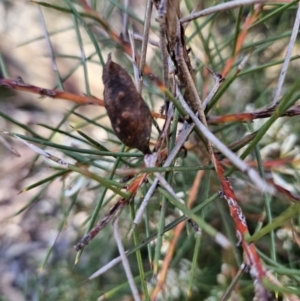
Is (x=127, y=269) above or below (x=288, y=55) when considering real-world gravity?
below

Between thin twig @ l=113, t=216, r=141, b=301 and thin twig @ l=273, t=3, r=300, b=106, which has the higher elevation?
thin twig @ l=273, t=3, r=300, b=106

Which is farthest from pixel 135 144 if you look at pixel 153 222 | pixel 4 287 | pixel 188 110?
pixel 4 287

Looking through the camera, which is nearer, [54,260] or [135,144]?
[135,144]

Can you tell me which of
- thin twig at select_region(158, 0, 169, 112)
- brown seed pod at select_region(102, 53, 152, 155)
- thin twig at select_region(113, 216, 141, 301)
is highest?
thin twig at select_region(158, 0, 169, 112)

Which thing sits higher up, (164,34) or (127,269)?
(164,34)

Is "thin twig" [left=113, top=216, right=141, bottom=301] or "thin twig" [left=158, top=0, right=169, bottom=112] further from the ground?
"thin twig" [left=158, top=0, right=169, bottom=112]

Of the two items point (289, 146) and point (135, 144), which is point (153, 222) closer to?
point (289, 146)

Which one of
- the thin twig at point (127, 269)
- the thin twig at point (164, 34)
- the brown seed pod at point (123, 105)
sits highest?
the thin twig at point (164, 34)

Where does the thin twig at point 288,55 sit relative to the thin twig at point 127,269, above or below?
above
